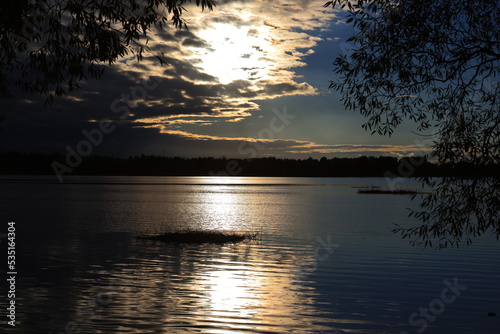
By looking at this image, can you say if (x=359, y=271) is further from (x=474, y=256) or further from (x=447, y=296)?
(x=474, y=256)

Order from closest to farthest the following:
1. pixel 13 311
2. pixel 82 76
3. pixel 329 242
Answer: pixel 82 76 < pixel 13 311 < pixel 329 242

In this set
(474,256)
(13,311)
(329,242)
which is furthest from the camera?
(329,242)

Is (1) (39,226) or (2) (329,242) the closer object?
(2) (329,242)

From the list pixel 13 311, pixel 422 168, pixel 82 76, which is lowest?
pixel 13 311

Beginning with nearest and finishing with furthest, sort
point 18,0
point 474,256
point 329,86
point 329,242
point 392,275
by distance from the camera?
point 18,0, point 329,86, point 392,275, point 474,256, point 329,242

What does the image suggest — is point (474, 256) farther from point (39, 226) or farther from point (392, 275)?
point (39, 226)

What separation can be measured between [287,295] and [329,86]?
971 centimetres

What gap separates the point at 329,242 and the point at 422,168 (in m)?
25.8

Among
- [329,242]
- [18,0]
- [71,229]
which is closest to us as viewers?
[18,0]

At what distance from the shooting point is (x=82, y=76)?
1480 centimetres

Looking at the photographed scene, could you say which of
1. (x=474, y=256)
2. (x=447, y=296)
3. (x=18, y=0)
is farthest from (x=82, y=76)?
(x=474, y=256)

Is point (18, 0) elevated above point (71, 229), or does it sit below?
above

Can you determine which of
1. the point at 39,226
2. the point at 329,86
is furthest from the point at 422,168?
the point at 39,226

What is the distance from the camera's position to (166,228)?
167 feet
